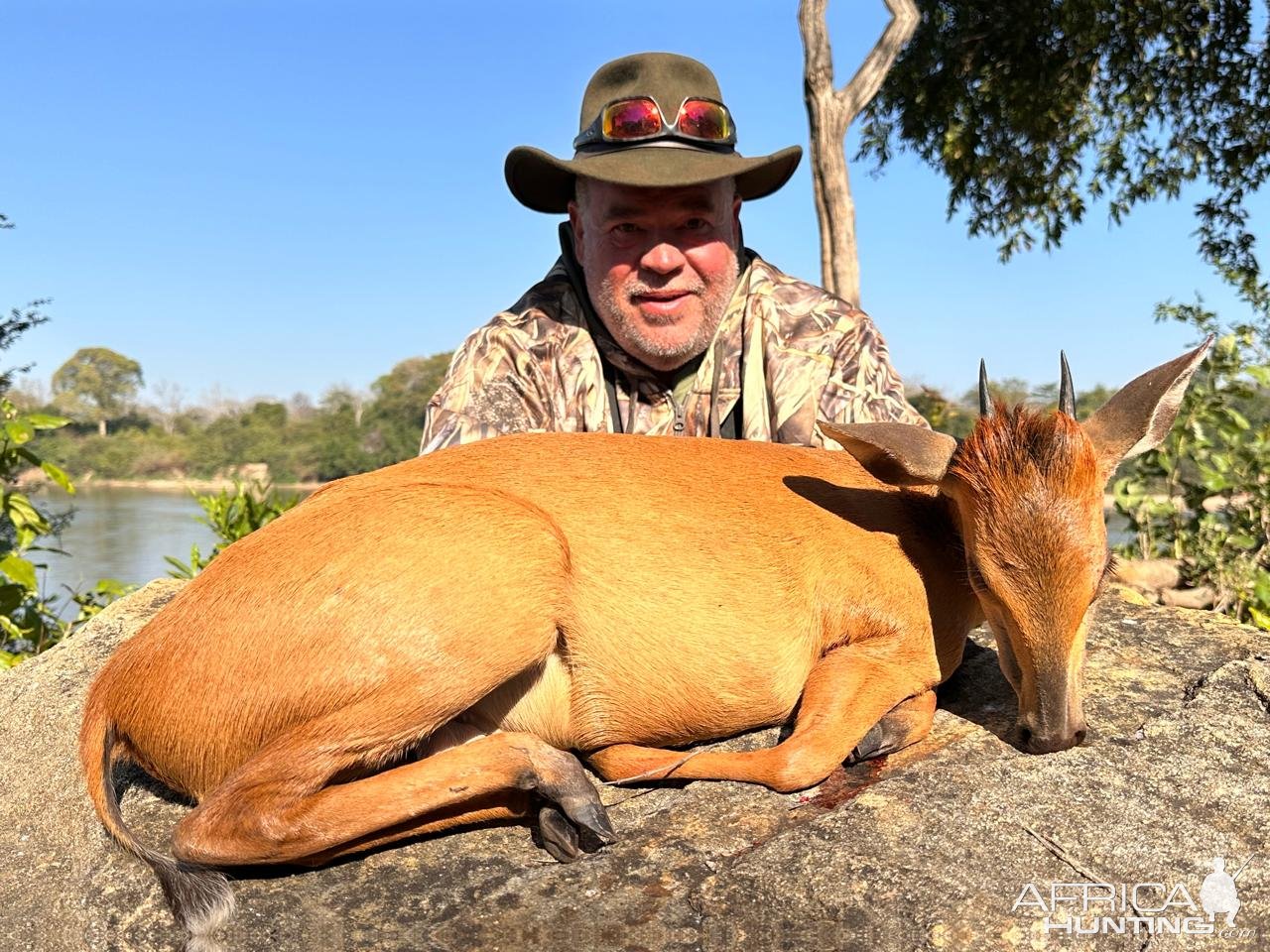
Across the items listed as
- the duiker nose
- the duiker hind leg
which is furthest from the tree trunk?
the duiker hind leg

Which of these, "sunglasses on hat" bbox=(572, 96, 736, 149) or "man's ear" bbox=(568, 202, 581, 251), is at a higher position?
"sunglasses on hat" bbox=(572, 96, 736, 149)

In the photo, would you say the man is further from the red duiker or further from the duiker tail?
the duiker tail

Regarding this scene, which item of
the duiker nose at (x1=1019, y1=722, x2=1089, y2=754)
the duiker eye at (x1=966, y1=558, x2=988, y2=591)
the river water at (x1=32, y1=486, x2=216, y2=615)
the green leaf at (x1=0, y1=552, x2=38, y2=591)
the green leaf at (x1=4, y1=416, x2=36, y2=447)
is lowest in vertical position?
the river water at (x1=32, y1=486, x2=216, y2=615)

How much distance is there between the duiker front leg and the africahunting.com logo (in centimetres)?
86

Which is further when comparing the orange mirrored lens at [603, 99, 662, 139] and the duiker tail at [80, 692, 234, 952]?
the orange mirrored lens at [603, 99, 662, 139]

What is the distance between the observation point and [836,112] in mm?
11875

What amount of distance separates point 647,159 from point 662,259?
0.59m

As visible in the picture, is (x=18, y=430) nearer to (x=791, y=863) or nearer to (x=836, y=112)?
(x=791, y=863)

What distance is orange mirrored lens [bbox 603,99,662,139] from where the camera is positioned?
6.29m

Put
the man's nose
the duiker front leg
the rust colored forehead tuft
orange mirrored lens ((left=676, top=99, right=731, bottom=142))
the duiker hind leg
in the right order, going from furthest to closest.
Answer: orange mirrored lens ((left=676, top=99, right=731, bottom=142))
the man's nose
the rust colored forehead tuft
the duiker front leg
the duiker hind leg

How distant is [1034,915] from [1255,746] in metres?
1.57

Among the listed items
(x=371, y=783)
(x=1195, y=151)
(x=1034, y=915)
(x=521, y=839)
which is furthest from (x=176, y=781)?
(x=1195, y=151)

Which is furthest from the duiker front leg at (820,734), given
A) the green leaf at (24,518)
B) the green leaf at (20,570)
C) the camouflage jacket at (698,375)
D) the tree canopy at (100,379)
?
the tree canopy at (100,379)

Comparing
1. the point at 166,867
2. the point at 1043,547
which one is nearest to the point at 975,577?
the point at 1043,547
